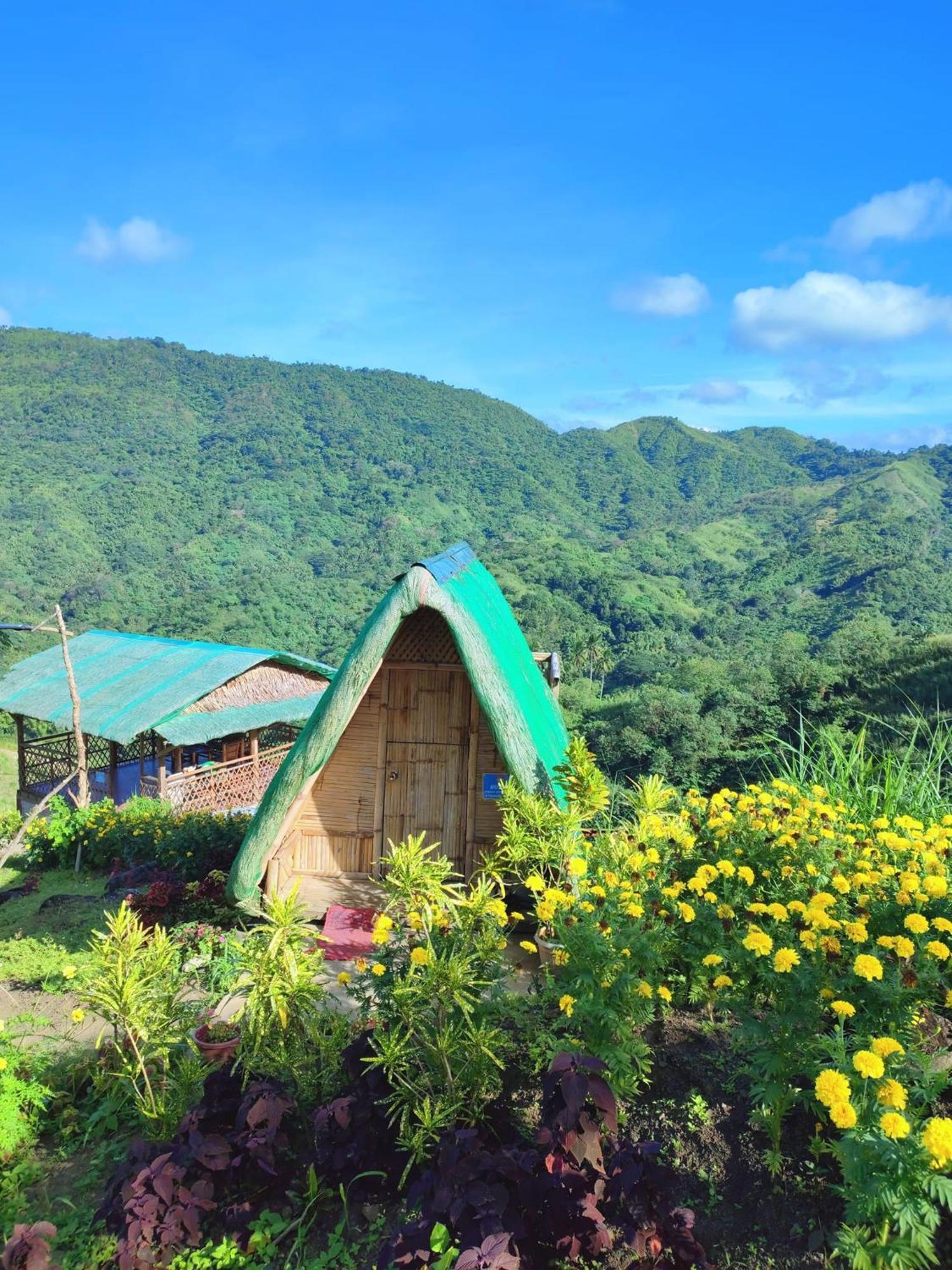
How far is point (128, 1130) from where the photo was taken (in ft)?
14.1

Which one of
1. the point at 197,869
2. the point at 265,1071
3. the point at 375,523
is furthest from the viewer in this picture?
the point at 375,523

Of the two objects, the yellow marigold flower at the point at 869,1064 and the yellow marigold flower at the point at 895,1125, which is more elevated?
the yellow marigold flower at the point at 869,1064

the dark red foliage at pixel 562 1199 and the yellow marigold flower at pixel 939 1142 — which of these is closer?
the yellow marigold flower at pixel 939 1142

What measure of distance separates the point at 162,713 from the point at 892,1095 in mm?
14255

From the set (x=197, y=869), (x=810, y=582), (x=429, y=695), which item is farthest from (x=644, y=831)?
(x=810, y=582)

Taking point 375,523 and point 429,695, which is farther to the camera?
point 375,523

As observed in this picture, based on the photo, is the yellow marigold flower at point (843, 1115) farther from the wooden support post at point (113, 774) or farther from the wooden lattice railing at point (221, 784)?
the wooden support post at point (113, 774)

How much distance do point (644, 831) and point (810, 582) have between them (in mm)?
61946

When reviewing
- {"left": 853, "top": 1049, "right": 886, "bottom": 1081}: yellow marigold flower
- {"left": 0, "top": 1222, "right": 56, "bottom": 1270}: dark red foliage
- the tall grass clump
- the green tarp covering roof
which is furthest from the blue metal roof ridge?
the green tarp covering roof

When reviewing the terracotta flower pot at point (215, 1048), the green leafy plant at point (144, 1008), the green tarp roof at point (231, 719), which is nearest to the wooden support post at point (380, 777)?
the terracotta flower pot at point (215, 1048)

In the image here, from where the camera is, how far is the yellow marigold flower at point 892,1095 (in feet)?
7.67

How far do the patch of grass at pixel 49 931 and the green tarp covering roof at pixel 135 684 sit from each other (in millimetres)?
4434

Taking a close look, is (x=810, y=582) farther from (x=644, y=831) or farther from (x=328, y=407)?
(x=328, y=407)

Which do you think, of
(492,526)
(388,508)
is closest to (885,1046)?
(388,508)
